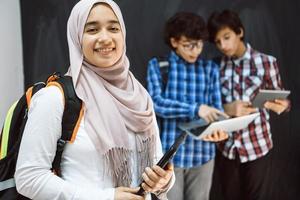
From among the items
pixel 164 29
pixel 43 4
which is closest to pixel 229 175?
pixel 164 29

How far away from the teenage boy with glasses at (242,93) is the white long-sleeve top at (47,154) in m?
1.27

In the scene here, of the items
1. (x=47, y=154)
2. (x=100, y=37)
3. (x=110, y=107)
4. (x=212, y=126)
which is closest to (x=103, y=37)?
(x=100, y=37)

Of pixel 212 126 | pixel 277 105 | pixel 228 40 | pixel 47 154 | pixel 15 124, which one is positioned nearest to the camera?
pixel 47 154

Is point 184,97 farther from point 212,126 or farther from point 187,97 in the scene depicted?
point 212,126

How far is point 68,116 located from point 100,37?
231 mm

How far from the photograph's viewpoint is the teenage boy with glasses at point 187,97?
6.59 feet

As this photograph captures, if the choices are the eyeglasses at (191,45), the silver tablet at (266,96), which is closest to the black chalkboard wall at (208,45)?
the eyeglasses at (191,45)

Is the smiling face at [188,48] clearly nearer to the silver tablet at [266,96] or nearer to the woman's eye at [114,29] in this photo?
the silver tablet at [266,96]

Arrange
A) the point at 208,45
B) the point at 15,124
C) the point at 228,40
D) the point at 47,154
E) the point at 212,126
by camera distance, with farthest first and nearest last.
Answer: the point at 208,45 → the point at 228,40 → the point at 212,126 → the point at 15,124 → the point at 47,154

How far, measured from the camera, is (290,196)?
2613 mm

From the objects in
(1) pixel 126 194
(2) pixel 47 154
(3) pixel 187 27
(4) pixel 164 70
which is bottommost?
(1) pixel 126 194

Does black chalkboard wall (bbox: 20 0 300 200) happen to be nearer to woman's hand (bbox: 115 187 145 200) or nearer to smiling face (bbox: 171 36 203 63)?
smiling face (bbox: 171 36 203 63)

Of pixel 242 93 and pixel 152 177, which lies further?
pixel 242 93

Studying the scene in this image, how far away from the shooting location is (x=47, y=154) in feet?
3.16
